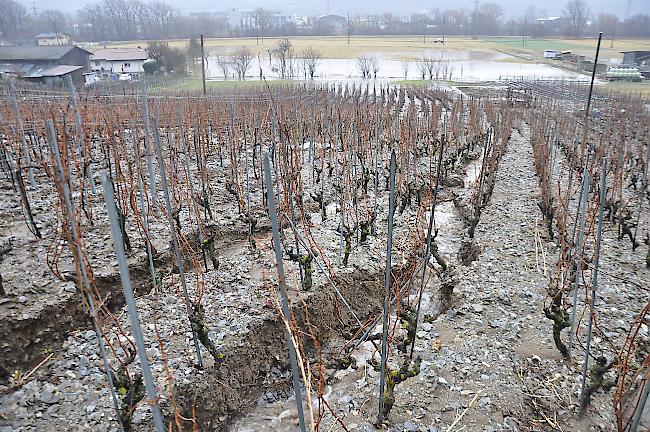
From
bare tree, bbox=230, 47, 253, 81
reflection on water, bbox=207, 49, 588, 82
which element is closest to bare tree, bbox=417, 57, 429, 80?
reflection on water, bbox=207, 49, 588, 82

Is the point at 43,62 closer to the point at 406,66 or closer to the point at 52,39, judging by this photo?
the point at 52,39

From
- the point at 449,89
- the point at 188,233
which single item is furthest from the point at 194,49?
the point at 188,233

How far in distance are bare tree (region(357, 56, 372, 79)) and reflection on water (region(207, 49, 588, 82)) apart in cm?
56

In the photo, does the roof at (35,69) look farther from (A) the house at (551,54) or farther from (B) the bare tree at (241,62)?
(A) the house at (551,54)

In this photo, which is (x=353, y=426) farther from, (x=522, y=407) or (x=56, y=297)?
(x=56, y=297)

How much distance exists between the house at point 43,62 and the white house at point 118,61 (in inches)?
140

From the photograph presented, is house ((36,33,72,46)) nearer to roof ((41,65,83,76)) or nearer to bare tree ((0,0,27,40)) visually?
bare tree ((0,0,27,40))

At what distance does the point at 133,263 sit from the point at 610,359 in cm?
596

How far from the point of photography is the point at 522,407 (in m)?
4.06

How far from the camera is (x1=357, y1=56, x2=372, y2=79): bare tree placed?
125ft

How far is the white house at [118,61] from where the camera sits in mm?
33928

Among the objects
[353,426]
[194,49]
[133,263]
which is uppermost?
[194,49]

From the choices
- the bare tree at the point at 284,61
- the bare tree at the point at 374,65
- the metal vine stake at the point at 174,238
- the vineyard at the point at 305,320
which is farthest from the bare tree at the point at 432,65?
the metal vine stake at the point at 174,238

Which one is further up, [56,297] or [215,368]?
[56,297]
